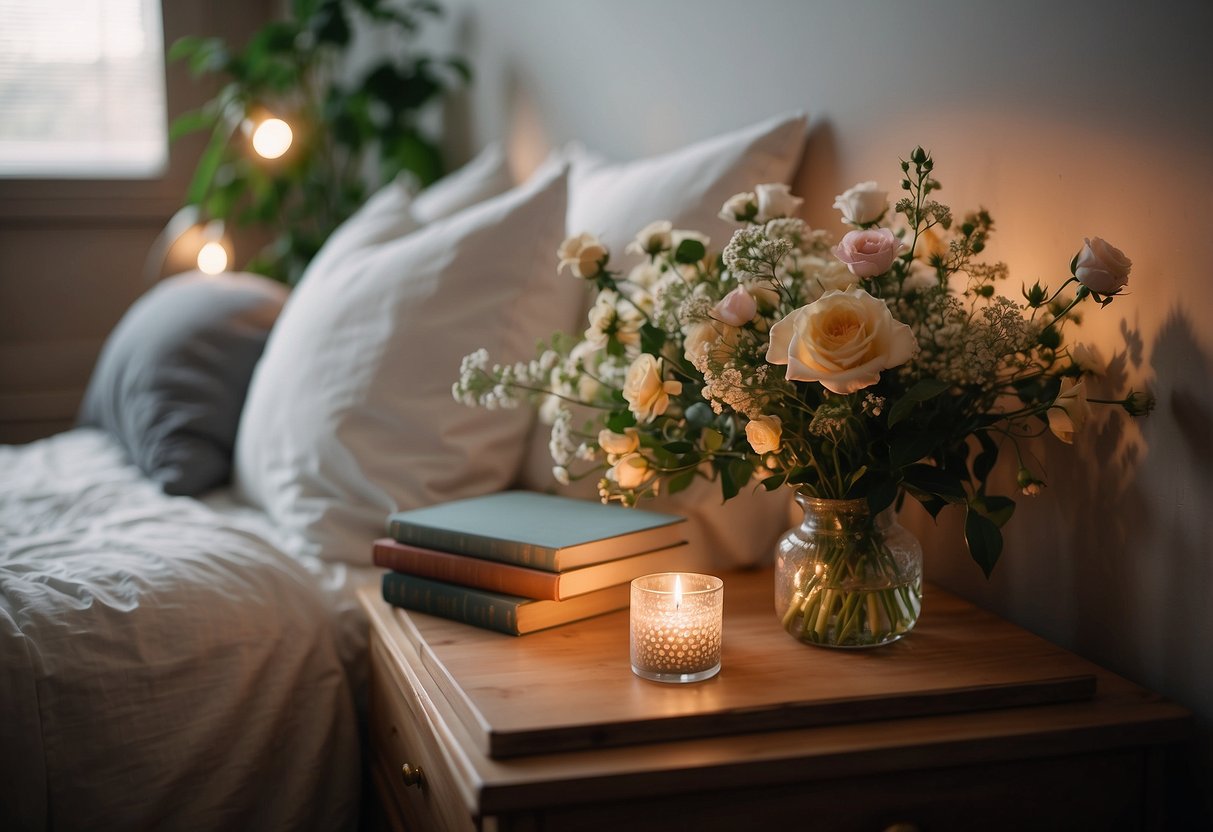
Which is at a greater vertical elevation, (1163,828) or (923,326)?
(923,326)

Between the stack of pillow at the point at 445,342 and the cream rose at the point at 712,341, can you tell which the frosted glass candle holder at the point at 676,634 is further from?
the stack of pillow at the point at 445,342

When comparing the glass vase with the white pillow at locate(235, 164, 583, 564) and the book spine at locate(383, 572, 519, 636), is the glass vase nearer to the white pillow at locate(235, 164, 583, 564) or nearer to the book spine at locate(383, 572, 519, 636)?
the book spine at locate(383, 572, 519, 636)

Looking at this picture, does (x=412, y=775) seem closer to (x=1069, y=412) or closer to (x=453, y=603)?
(x=453, y=603)

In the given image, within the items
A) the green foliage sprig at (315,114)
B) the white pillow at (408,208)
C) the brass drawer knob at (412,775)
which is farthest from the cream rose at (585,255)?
the green foliage sprig at (315,114)

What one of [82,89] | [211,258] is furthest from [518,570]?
[82,89]

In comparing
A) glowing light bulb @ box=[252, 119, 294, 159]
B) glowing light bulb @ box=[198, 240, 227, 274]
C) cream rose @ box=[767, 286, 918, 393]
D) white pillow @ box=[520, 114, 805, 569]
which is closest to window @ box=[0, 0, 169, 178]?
glowing light bulb @ box=[198, 240, 227, 274]

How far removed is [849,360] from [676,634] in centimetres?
25

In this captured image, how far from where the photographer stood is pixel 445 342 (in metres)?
1.36

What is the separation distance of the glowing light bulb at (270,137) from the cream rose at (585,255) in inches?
51.2

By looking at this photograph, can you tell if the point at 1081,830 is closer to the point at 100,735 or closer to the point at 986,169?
the point at 986,169

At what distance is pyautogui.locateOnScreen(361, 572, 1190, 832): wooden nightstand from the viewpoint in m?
0.75

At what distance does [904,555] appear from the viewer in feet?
2.97

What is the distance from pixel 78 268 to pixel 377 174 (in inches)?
37.0

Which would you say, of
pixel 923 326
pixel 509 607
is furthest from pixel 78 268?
pixel 923 326
